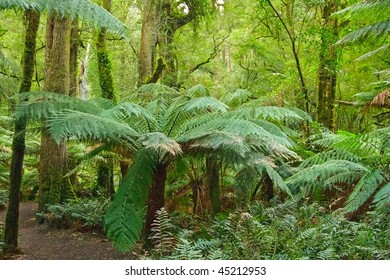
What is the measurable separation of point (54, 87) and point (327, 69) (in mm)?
3844

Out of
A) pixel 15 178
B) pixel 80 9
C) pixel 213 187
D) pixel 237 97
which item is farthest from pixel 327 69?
pixel 15 178

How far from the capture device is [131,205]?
3020 mm

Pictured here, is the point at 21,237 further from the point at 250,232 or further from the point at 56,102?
the point at 250,232

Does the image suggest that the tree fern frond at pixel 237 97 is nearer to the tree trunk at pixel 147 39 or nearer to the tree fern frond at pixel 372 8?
the tree trunk at pixel 147 39

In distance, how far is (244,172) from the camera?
4250mm

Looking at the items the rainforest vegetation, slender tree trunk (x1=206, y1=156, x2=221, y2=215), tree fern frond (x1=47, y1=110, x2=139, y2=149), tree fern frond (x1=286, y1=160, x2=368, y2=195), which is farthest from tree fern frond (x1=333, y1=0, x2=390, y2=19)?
tree fern frond (x1=47, y1=110, x2=139, y2=149)

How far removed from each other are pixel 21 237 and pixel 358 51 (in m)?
6.46

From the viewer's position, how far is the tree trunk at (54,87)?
186 inches

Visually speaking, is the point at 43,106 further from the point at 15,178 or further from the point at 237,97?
the point at 237,97

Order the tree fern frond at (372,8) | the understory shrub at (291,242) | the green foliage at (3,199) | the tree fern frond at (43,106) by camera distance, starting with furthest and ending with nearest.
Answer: the green foliage at (3,199) → the tree fern frond at (372,8) → the tree fern frond at (43,106) → the understory shrub at (291,242)

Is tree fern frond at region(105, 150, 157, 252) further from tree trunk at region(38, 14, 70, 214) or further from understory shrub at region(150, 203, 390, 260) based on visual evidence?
tree trunk at region(38, 14, 70, 214)

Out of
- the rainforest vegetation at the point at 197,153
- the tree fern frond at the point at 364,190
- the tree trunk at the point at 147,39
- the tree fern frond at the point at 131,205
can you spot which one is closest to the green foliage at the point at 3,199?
the rainforest vegetation at the point at 197,153

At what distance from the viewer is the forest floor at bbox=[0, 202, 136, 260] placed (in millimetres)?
3303

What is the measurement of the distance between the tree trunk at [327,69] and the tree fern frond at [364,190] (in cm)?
274
